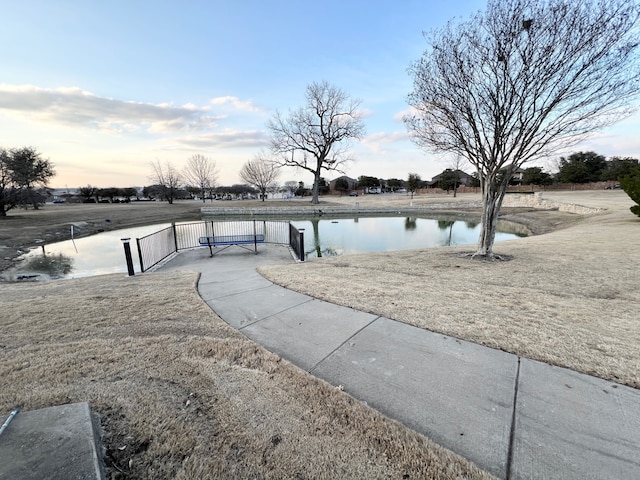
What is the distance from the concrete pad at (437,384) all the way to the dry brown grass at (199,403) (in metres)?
0.18

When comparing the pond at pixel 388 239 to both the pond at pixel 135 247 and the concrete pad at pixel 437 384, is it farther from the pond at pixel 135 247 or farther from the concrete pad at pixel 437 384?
the concrete pad at pixel 437 384

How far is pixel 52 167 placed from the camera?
89.6 ft

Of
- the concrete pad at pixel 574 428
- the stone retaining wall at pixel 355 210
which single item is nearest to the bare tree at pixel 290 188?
the stone retaining wall at pixel 355 210

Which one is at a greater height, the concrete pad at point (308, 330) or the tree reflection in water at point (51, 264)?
the concrete pad at point (308, 330)

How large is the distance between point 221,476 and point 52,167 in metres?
37.1

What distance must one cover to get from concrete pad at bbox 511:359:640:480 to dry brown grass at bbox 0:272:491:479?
50cm

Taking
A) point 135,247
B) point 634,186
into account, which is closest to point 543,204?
point 634,186

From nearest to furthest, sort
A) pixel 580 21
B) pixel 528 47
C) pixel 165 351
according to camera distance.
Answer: pixel 165 351
pixel 580 21
pixel 528 47

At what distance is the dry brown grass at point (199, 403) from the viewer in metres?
1.65

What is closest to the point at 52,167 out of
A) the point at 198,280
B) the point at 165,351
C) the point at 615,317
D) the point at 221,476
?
the point at 198,280

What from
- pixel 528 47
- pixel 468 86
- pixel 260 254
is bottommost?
pixel 260 254

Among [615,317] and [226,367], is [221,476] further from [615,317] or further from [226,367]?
[615,317]

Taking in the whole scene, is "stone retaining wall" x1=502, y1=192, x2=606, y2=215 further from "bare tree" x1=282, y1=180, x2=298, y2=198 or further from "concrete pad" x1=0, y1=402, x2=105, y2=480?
"bare tree" x1=282, y1=180, x2=298, y2=198

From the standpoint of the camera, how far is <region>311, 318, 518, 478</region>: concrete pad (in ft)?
6.18
